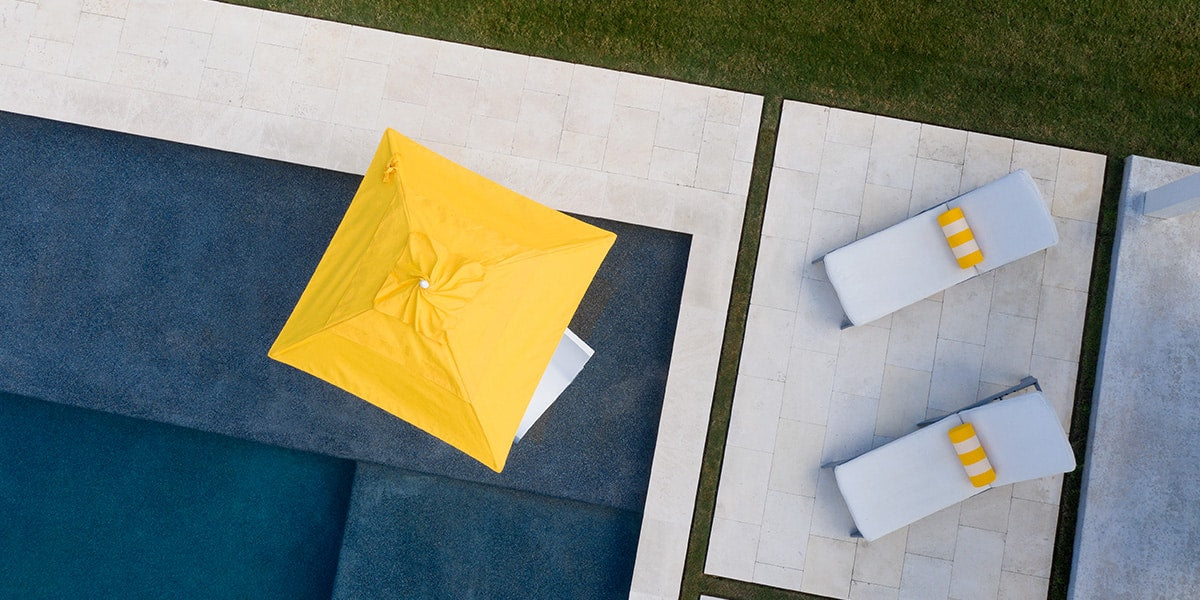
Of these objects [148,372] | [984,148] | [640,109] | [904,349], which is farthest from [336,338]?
[984,148]

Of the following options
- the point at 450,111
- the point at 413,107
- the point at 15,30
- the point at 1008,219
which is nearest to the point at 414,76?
the point at 413,107

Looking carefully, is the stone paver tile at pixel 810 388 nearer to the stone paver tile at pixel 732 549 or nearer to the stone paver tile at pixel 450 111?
the stone paver tile at pixel 732 549

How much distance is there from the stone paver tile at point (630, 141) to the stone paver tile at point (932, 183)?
85.8 inches

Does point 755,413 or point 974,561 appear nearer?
point 974,561

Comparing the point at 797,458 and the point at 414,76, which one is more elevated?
the point at 414,76

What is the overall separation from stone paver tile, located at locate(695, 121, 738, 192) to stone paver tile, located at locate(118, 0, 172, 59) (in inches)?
154

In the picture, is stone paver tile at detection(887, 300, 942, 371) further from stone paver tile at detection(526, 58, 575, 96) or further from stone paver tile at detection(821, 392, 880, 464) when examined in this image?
stone paver tile at detection(526, 58, 575, 96)

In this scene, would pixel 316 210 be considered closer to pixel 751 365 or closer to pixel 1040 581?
pixel 751 365

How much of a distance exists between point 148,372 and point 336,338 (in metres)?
2.71

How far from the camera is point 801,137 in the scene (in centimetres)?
629

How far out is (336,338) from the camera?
4.71 meters

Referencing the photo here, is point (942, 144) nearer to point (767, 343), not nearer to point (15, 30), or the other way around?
point (767, 343)

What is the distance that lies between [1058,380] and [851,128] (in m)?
2.62

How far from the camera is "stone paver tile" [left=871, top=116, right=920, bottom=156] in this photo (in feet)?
20.6
